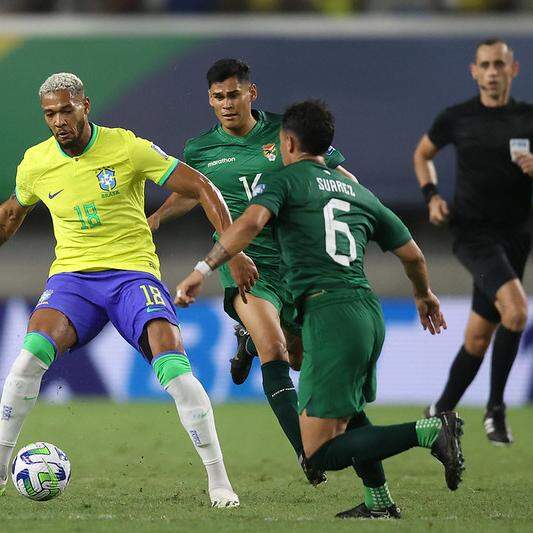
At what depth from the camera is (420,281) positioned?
6020 millimetres

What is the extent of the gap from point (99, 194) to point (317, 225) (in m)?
1.39

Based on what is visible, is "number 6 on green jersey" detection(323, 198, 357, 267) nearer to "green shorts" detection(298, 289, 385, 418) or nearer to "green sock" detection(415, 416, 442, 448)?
"green shorts" detection(298, 289, 385, 418)

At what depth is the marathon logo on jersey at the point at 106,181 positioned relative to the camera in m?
6.53

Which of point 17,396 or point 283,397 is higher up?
point 17,396

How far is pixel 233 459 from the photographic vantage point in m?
8.62

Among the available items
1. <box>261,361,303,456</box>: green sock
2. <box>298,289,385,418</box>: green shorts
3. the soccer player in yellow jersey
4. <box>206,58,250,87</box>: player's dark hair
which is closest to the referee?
<box>206,58,250,87</box>: player's dark hair

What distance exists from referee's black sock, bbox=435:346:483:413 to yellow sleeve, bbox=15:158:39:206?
3684mm

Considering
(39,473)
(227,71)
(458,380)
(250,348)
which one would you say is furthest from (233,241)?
(458,380)

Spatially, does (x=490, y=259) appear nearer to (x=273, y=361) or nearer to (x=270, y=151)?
(x=270, y=151)

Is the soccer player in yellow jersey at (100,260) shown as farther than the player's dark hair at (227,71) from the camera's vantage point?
No

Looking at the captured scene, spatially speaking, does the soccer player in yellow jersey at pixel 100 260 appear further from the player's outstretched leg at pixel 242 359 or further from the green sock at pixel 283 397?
the player's outstretched leg at pixel 242 359

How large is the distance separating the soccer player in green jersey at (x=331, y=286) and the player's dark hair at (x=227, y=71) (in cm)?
160

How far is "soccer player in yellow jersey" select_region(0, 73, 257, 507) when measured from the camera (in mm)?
6188

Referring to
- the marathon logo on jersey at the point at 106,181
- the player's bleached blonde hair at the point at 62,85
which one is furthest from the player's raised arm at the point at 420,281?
the player's bleached blonde hair at the point at 62,85
